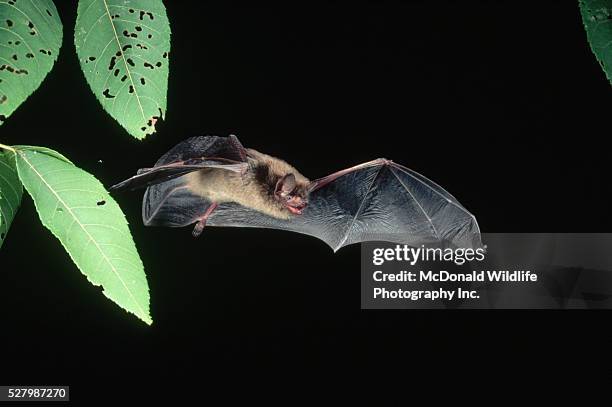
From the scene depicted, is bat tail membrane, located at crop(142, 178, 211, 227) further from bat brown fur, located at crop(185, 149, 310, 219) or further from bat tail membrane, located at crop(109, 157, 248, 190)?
bat tail membrane, located at crop(109, 157, 248, 190)

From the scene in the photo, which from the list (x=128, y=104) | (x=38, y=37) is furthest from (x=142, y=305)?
(x=38, y=37)

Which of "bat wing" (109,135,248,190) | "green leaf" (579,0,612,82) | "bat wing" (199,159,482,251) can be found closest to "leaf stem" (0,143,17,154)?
"bat wing" (109,135,248,190)

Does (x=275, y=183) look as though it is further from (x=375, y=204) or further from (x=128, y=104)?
(x=128, y=104)

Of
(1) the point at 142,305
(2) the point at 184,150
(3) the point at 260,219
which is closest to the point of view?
(1) the point at 142,305

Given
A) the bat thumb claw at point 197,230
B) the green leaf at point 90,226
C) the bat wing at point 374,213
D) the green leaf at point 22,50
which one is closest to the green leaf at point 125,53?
the green leaf at point 22,50

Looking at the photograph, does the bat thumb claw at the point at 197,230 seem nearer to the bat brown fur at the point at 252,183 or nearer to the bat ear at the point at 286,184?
the bat brown fur at the point at 252,183
